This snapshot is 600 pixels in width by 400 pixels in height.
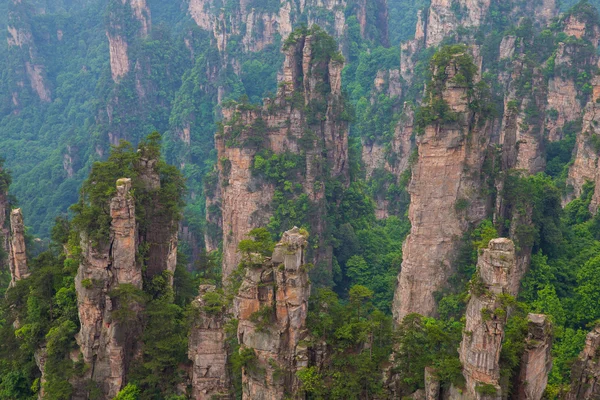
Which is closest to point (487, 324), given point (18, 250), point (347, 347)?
point (347, 347)

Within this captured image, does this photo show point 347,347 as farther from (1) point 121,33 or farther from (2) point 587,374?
(1) point 121,33

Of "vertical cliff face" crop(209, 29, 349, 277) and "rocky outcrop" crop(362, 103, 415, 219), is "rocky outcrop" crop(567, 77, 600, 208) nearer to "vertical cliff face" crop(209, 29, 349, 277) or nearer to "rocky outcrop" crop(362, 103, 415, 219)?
"vertical cliff face" crop(209, 29, 349, 277)

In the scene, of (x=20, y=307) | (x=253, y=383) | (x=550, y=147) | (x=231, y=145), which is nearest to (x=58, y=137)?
(x=231, y=145)

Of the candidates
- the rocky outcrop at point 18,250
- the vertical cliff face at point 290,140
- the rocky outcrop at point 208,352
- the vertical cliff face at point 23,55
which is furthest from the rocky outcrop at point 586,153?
the vertical cliff face at point 23,55

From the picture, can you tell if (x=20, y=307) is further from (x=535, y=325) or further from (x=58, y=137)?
(x=58, y=137)

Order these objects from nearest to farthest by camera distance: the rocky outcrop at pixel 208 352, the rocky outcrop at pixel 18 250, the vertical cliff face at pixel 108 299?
the rocky outcrop at pixel 208 352, the vertical cliff face at pixel 108 299, the rocky outcrop at pixel 18 250

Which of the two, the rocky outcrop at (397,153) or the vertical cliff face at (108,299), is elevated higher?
the vertical cliff face at (108,299)

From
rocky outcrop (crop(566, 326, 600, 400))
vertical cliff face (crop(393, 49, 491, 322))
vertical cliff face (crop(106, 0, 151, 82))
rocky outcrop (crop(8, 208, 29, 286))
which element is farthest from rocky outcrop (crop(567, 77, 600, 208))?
vertical cliff face (crop(106, 0, 151, 82))

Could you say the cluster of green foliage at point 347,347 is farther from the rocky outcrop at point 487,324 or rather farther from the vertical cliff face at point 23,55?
the vertical cliff face at point 23,55
